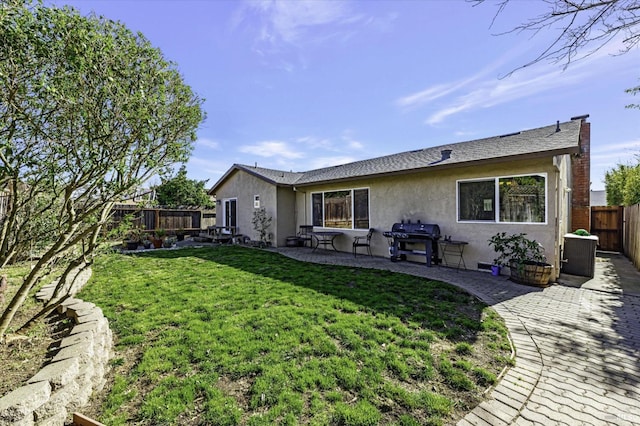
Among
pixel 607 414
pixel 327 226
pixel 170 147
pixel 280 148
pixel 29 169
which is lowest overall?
pixel 607 414

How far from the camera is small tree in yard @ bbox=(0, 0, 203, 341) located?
2156mm

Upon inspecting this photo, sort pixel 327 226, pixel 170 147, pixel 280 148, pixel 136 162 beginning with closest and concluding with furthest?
pixel 136 162 → pixel 170 147 → pixel 327 226 → pixel 280 148

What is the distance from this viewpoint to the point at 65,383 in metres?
2.20

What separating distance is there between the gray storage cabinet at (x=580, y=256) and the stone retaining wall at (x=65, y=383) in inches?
383

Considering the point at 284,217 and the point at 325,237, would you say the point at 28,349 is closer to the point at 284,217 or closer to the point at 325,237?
Answer: the point at 325,237

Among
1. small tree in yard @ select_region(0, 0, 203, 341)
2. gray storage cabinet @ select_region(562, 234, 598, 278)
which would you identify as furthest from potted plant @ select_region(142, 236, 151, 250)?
gray storage cabinet @ select_region(562, 234, 598, 278)

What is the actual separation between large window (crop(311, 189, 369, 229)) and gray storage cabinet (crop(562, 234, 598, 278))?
570 centimetres

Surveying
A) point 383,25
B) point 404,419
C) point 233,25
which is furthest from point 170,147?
point 383,25

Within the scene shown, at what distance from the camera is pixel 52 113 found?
2.43m

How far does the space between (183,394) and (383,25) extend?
869 cm

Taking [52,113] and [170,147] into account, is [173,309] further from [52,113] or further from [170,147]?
[52,113]

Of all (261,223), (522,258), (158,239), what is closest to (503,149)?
(522,258)

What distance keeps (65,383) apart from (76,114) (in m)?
→ 2.21

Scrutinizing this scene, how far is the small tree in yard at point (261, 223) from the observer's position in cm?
1301
